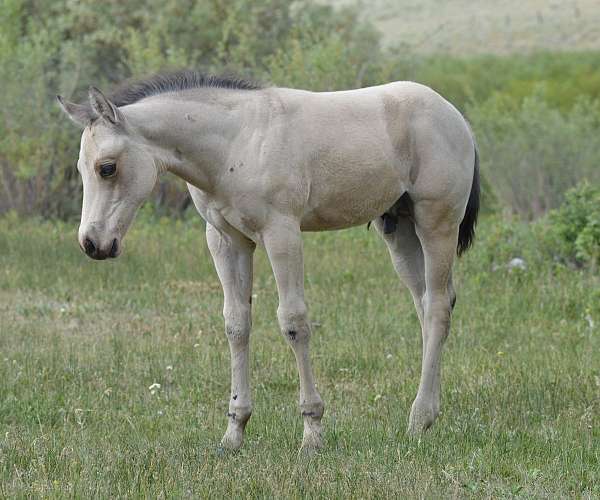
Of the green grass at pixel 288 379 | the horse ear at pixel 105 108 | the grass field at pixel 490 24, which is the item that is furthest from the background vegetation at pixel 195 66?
the grass field at pixel 490 24

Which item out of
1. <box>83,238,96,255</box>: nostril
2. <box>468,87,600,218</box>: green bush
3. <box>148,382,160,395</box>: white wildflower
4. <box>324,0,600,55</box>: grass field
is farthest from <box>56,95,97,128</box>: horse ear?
<box>324,0,600,55</box>: grass field

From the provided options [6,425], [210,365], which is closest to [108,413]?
[6,425]

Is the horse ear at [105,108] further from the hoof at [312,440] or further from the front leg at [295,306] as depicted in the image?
the hoof at [312,440]

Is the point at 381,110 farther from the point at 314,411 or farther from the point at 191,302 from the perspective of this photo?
the point at 191,302

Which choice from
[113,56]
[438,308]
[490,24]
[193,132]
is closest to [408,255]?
[438,308]

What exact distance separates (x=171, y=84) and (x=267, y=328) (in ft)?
12.3

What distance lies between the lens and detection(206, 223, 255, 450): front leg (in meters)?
6.09

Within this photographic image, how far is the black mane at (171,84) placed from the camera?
5.89m

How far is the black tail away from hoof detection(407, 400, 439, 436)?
3.76 feet

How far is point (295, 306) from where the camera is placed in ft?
19.1

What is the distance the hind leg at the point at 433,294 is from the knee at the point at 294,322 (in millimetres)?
1063

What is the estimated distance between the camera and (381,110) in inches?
248

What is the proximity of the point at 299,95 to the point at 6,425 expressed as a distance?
9.04 feet

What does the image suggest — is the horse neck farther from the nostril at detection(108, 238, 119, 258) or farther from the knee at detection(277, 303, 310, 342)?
the knee at detection(277, 303, 310, 342)
